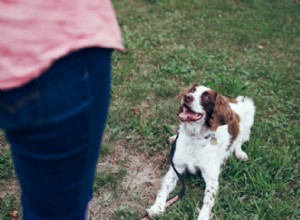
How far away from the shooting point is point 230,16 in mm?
6566

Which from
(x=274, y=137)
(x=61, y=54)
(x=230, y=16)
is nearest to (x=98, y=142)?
(x=61, y=54)

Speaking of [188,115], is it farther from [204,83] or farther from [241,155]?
[204,83]

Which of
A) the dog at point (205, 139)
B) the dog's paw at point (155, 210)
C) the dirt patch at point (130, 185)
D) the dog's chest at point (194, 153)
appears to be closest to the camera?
the dog's paw at point (155, 210)

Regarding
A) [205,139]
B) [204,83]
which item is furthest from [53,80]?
[204,83]

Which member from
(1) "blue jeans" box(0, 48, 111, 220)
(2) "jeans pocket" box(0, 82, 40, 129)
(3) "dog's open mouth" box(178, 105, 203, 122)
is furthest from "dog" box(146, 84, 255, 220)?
(2) "jeans pocket" box(0, 82, 40, 129)

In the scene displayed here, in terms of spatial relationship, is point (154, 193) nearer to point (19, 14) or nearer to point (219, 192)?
point (219, 192)

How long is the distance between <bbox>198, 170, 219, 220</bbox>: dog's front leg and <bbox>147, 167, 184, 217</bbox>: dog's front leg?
0.75 ft

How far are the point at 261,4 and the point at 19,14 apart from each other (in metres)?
6.58

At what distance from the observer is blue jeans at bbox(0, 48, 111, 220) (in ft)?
3.22

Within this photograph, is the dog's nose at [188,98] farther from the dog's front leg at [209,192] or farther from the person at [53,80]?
the person at [53,80]

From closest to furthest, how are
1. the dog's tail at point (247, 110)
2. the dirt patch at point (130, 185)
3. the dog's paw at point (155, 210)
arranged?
1. the dog's paw at point (155, 210)
2. the dirt patch at point (130, 185)
3. the dog's tail at point (247, 110)

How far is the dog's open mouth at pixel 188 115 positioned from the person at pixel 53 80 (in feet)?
7.00

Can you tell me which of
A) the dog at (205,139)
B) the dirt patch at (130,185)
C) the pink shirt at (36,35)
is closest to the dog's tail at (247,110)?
the dog at (205,139)

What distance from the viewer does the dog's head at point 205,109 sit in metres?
3.22
